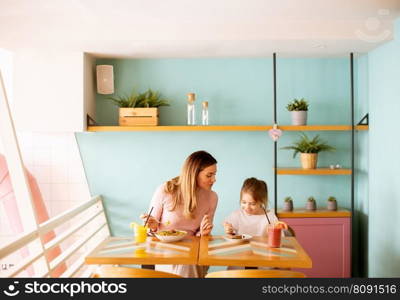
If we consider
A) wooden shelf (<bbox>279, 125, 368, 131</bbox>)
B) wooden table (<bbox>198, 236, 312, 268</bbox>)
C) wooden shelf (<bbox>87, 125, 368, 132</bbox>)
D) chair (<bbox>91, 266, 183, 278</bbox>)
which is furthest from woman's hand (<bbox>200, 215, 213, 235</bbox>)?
wooden shelf (<bbox>279, 125, 368, 131</bbox>)

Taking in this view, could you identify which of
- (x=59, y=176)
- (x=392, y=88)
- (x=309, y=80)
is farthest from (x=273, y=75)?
(x=59, y=176)

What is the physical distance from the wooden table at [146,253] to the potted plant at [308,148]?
3.37ft

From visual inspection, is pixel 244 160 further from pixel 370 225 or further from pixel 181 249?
pixel 181 249

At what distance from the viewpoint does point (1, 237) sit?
1.92 meters

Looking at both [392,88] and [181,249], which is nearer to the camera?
[181,249]

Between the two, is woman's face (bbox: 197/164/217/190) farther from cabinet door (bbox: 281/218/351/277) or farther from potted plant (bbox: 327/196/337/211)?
potted plant (bbox: 327/196/337/211)

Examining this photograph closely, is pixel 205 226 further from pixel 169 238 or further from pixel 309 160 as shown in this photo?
pixel 309 160

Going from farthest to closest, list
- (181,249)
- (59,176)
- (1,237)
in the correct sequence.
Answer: (59,176) → (1,237) → (181,249)

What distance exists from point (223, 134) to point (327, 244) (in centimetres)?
78

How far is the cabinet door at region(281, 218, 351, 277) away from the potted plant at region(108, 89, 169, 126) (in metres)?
0.85

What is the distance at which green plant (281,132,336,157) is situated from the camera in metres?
2.73

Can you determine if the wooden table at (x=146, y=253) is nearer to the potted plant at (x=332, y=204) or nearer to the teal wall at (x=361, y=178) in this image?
the potted plant at (x=332, y=204)

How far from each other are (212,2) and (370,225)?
139cm

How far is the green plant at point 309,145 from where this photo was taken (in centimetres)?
273
